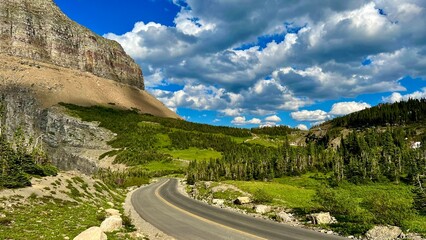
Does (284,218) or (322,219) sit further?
(284,218)

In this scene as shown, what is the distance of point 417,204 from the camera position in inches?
2007

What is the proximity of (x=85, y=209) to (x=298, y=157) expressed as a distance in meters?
127

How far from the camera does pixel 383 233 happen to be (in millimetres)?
28656

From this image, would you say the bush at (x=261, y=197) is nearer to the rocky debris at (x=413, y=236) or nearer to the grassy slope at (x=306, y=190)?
the grassy slope at (x=306, y=190)

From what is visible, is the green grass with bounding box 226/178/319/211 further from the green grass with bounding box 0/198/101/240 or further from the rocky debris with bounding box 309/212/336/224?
the green grass with bounding box 0/198/101/240

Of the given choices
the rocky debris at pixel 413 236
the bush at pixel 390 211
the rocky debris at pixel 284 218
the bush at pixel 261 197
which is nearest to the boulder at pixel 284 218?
the rocky debris at pixel 284 218

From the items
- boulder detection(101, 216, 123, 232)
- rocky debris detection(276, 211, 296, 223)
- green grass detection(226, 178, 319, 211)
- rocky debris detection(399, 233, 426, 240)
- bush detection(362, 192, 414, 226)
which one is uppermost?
bush detection(362, 192, 414, 226)

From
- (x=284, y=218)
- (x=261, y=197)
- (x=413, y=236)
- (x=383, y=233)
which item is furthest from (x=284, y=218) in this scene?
(x=261, y=197)

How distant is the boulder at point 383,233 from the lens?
28.4m

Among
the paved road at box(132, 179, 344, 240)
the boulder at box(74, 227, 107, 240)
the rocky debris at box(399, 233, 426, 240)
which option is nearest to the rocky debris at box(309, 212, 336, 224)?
the paved road at box(132, 179, 344, 240)

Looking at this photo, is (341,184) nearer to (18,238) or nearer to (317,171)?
(317,171)

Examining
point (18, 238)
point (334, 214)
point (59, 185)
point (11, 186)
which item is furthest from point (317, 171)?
point (18, 238)

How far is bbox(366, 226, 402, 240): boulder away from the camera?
28.4 meters

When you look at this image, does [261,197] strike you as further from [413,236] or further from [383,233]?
[413,236]
